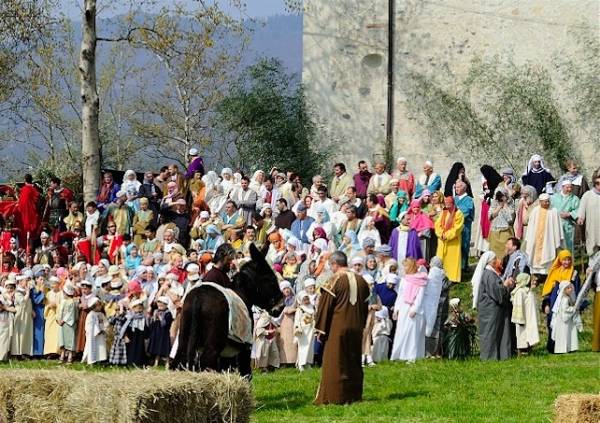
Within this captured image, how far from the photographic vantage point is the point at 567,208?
24578mm

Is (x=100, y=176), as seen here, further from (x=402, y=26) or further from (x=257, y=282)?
(x=257, y=282)

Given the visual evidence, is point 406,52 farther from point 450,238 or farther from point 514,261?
point 514,261

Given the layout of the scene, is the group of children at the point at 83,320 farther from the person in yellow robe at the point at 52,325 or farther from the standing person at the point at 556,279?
the standing person at the point at 556,279

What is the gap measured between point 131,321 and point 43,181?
1507cm

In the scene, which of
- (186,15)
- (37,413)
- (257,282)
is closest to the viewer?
(37,413)

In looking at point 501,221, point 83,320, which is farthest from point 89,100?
point 501,221

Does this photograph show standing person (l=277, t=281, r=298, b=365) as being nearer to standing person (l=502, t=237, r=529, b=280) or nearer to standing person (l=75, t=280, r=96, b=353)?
standing person (l=502, t=237, r=529, b=280)

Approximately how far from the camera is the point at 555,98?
32.3 m

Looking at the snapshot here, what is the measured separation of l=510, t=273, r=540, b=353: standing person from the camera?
802 inches

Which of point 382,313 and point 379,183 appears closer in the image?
point 382,313

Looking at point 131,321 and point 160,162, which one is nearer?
point 131,321

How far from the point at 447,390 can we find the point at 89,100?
16390 mm

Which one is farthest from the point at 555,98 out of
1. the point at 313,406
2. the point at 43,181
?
the point at 313,406

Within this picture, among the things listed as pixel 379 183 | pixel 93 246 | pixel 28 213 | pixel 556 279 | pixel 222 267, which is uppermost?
pixel 379 183
